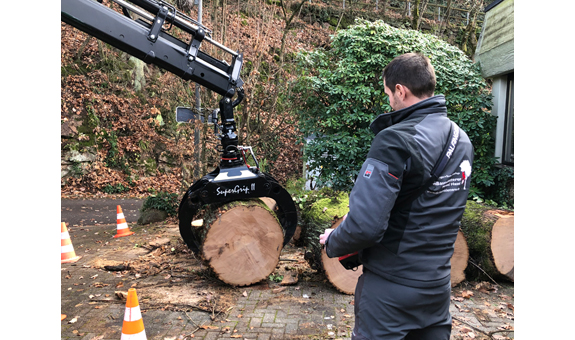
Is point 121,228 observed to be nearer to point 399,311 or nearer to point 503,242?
point 503,242

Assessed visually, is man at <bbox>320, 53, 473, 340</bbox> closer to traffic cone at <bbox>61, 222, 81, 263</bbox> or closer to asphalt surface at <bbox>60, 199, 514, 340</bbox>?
asphalt surface at <bbox>60, 199, 514, 340</bbox>

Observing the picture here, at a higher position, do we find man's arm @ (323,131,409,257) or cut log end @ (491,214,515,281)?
man's arm @ (323,131,409,257)

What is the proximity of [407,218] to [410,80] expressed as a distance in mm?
712

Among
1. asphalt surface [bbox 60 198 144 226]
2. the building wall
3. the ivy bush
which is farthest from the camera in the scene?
asphalt surface [bbox 60 198 144 226]

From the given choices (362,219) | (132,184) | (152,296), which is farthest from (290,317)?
(132,184)

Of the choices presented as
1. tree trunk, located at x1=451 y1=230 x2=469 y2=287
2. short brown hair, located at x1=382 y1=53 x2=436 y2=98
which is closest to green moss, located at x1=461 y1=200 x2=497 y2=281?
tree trunk, located at x1=451 y1=230 x2=469 y2=287

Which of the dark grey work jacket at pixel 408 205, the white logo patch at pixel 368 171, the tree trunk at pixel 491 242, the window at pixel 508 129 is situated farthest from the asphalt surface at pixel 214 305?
the window at pixel 508 129

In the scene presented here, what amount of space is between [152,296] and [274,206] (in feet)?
8.27

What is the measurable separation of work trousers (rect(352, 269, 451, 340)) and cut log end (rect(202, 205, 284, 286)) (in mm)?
2867

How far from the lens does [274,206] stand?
21.6 ft

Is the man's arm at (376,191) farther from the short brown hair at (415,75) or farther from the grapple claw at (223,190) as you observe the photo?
the grapple claw at (223,190)

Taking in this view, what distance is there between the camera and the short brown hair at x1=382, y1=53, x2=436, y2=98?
6.80 feet

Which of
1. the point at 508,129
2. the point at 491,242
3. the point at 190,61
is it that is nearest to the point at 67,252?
the point at 190,61

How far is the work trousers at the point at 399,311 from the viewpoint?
6.43ft
